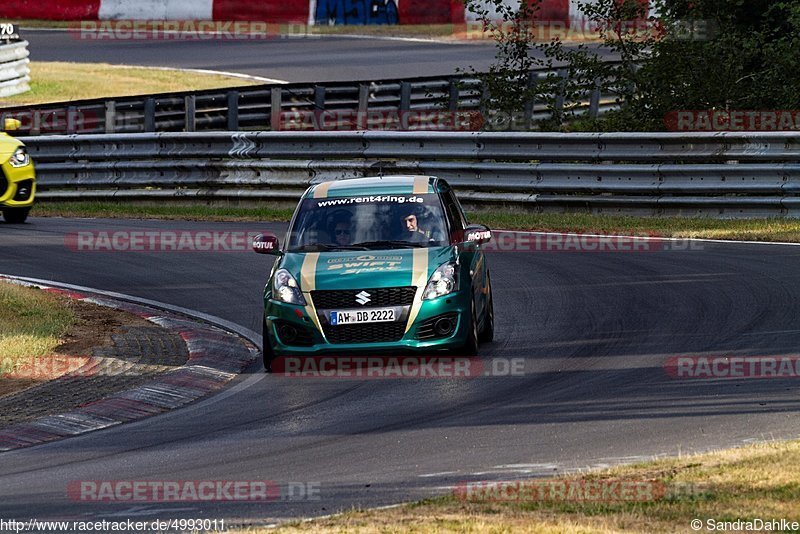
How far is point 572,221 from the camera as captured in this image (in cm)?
1942

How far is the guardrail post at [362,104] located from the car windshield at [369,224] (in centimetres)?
1612

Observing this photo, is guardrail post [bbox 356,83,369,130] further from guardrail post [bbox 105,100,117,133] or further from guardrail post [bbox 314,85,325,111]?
guardrail post [bbox 105,100,117,133]

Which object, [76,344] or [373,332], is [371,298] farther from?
[76,344]

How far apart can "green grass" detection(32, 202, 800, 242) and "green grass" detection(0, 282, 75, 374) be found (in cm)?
667

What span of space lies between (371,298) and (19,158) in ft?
34.7

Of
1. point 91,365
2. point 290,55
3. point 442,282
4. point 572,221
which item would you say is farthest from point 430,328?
point 290,55

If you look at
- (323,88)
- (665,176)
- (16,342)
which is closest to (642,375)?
(16,342)

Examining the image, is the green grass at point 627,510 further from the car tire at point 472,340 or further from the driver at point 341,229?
the driver at point 341,229

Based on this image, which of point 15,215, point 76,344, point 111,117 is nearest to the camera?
point 76,344

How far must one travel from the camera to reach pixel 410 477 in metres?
8.16

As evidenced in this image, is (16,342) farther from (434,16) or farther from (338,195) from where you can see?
(434,16)

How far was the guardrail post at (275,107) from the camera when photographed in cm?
2847

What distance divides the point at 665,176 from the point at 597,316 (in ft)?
21.0

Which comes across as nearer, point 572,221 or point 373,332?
point 373,332
